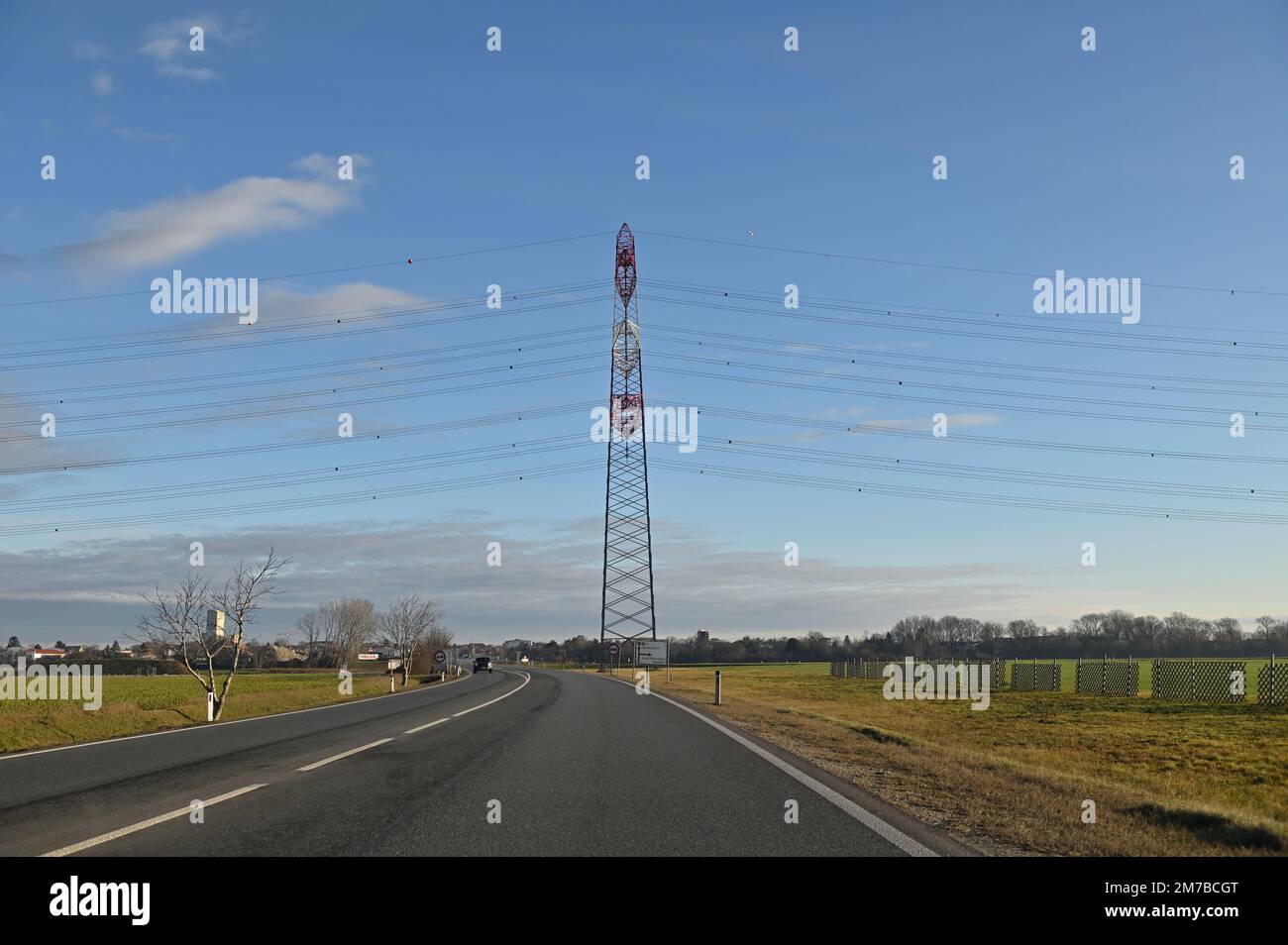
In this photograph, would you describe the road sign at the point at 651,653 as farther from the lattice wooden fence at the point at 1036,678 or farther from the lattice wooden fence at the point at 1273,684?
Result: the lattice wooden fence at the point at 1273,684

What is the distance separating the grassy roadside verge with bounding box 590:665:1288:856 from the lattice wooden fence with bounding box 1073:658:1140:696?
825 centimetres

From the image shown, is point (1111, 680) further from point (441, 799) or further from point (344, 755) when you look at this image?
point (441, 799)

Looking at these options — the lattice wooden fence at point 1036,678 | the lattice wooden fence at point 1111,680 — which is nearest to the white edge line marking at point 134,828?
the lattice wooden fence at point 1111,680

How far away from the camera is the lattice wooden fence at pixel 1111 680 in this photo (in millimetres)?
50031

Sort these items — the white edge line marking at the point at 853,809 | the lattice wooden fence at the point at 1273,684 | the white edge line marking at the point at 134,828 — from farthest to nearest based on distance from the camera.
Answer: the lattice wooden fence at the point at 1273,684, the white edge line marking at the point at 853,809, the white edge line marking at the point at 134,828

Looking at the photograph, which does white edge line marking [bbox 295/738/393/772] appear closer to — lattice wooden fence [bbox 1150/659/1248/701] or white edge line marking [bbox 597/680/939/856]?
white edge line marking [bbox 597/680/939/856]

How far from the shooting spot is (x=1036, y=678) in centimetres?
5812

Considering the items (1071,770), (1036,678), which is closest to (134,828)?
(1071,770)

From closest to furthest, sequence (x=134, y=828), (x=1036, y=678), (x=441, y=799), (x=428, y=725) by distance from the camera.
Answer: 1. (x=134, y=828)
2. (x=441, y=799)
3. (x=428, y=725)
4. (x=1036, y=678)

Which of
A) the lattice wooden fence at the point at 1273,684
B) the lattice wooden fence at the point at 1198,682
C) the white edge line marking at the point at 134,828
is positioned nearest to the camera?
the white edge line marking at the point at 134,828

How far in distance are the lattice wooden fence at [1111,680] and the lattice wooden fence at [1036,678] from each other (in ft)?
5.06

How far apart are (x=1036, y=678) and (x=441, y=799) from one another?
55314 millimetres
